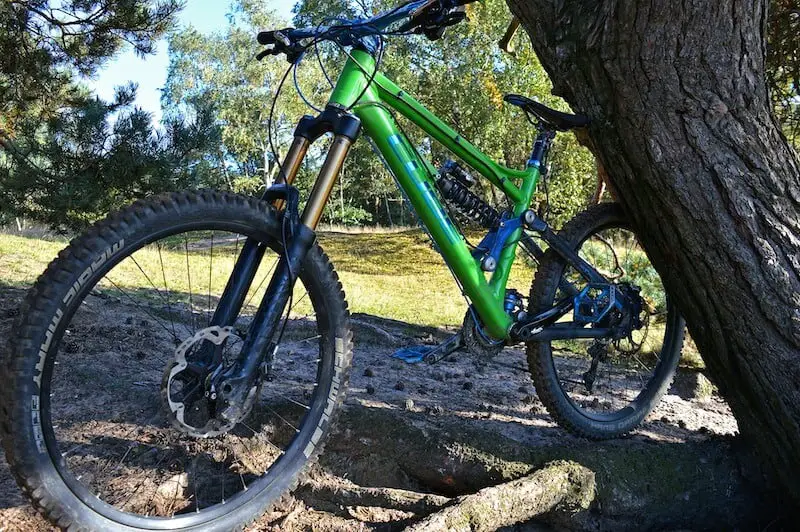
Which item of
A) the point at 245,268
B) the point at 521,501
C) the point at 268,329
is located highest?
the point at 245,268

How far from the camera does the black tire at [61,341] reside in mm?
1479

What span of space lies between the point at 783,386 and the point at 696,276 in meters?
0.48

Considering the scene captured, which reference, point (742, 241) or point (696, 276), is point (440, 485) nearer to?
point (696, 276)

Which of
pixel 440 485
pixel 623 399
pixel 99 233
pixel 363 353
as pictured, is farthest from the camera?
pixel 363 353

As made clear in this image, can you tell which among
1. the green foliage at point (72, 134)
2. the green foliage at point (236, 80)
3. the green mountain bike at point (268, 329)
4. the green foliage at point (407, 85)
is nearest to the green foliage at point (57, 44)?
the green foliage at point (72, 134)

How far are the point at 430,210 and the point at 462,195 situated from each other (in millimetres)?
259

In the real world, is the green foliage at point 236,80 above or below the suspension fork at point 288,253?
above

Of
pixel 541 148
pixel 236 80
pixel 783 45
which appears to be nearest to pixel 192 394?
pixel 541 148

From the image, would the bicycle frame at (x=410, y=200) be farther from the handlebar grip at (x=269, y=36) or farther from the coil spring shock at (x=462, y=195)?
the handlebar grip at (x=269, y=36)

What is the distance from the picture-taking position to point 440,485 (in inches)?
91.1

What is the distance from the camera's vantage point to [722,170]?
7.12 feet

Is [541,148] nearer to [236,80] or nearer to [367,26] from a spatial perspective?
[367,26]

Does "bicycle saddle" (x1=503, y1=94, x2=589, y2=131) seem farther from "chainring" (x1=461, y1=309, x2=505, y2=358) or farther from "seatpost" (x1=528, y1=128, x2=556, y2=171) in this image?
"chainring" (x1=461, y1=309, x2=505, y2=358)

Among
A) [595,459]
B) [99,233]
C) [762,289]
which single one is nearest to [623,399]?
[595,459]
